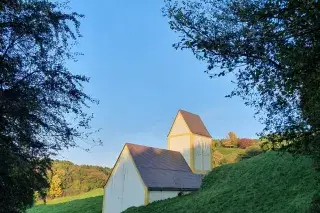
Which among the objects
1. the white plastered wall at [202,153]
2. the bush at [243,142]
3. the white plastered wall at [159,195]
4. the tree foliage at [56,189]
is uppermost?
the bush at [243,142]

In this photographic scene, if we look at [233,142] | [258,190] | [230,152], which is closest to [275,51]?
[258,190]

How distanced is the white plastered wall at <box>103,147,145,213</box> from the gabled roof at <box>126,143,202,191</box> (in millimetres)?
700

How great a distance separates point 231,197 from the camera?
21.8 meters

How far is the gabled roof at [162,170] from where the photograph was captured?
32.6 m

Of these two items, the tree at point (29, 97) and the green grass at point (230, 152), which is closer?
the tree at point (29, 97)

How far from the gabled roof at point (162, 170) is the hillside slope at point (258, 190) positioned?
4091mm

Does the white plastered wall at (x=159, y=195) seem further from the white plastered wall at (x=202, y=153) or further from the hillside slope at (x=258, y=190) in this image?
the white plastered wall at (x=202, y=153)

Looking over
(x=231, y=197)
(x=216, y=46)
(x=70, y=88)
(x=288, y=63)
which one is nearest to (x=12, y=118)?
(x=70, y=88)

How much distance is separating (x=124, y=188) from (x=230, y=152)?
139ft

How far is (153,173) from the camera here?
33.6m

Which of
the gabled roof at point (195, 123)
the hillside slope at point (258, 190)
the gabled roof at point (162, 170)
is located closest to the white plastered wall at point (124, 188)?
the gabled roof at point (162, 170)

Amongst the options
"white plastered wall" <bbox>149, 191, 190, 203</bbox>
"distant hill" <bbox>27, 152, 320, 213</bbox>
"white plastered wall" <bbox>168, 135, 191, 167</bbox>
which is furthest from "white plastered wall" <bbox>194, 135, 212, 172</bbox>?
"distant hill" <bbox>27, 152, 320, 213</bbox>

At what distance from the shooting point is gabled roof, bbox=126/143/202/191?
1282 inches

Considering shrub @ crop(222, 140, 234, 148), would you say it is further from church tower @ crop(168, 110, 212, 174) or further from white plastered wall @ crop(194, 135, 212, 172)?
church tower @ crop(168, 110, 212, 174)
